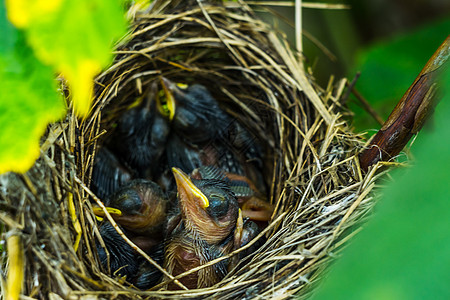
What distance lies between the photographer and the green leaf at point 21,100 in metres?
0.52

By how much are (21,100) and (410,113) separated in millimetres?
682

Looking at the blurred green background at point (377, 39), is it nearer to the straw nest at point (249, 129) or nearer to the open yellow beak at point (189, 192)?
the straw nest at point (249, 129)

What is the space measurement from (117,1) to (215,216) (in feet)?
2.20

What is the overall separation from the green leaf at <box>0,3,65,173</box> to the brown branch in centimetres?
65

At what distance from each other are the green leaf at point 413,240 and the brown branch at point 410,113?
0.50 m

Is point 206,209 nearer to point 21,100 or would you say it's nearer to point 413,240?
point 21,100

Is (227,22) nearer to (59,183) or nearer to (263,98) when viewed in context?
(263,98)

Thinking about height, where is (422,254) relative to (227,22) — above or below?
below

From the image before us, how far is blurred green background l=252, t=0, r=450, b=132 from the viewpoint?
64.2 inches

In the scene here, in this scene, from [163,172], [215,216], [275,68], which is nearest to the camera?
[215,216]

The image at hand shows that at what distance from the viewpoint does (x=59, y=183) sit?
0.82 metres

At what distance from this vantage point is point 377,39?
221 cm

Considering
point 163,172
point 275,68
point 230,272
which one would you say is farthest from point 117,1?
point 163,172

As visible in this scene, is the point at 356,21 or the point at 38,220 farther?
the point at 356,21
